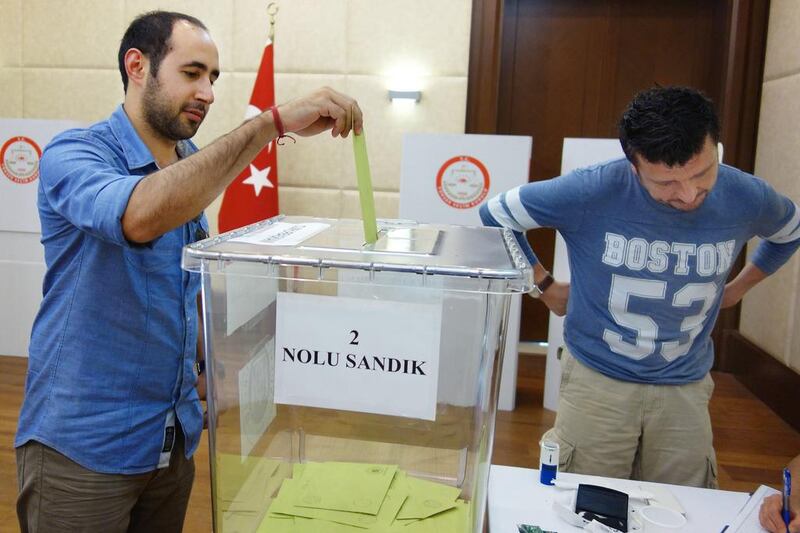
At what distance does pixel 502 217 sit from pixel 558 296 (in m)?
0.25

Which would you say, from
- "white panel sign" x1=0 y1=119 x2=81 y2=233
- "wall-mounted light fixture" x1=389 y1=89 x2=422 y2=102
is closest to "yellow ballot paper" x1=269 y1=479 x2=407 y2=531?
"wall-mounted light fixture" x1=389 y1=89 x2=422 y2=102

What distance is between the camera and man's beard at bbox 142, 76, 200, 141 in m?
1.04

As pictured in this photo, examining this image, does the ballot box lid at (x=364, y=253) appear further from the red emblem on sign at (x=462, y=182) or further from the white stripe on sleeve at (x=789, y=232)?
the red emblem on sign at (x=462, y=182)

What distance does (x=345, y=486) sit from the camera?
1.91ft

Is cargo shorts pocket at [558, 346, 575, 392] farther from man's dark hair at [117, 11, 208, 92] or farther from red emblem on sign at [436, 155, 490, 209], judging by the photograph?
red emblem on sign at [436, 155, 490, 209]

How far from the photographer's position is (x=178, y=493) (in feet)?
3.77

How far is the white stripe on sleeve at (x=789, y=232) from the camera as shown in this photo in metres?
1.41

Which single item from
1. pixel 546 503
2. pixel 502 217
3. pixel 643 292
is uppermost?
pixel 502 217

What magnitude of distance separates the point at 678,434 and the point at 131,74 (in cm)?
125

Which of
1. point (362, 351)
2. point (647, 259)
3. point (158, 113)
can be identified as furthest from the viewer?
point (647, 259)

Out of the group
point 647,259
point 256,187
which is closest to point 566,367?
point 647,259

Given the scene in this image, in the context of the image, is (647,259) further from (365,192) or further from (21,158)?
(21,158)

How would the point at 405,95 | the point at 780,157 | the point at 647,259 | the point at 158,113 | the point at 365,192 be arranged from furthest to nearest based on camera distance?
the point at 405,95 → the point at 780,157 → the point at 647,259 → the point at 158,113 → the point at 365,192

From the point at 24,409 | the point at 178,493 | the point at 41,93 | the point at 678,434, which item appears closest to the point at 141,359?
the point at 24,409
